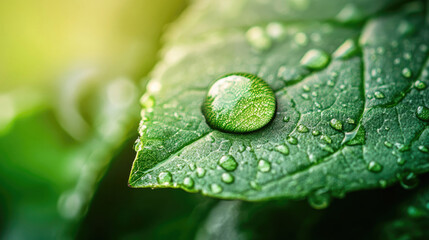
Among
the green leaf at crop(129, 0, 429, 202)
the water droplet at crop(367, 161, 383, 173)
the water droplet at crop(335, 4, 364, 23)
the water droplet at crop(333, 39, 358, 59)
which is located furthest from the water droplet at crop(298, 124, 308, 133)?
the water droplet at crop(335, 4, 364, 23)

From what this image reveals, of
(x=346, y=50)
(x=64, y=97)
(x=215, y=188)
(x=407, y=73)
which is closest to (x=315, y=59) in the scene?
(x=346, y=50)

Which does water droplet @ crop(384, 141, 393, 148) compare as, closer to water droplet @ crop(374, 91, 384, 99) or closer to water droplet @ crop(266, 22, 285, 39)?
water droplet @ crop(374, 91, 384, 99)

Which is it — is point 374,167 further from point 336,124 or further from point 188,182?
point 188,182

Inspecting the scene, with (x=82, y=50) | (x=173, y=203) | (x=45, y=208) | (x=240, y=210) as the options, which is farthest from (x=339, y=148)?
(x=82, y=50)

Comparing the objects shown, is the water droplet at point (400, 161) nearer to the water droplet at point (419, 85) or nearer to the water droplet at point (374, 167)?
the water droplet at point (374, 167)

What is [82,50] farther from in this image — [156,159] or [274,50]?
[156,159]

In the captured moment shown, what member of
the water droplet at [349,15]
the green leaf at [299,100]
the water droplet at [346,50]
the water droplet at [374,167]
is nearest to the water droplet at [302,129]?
the green leaf at [299,100]
